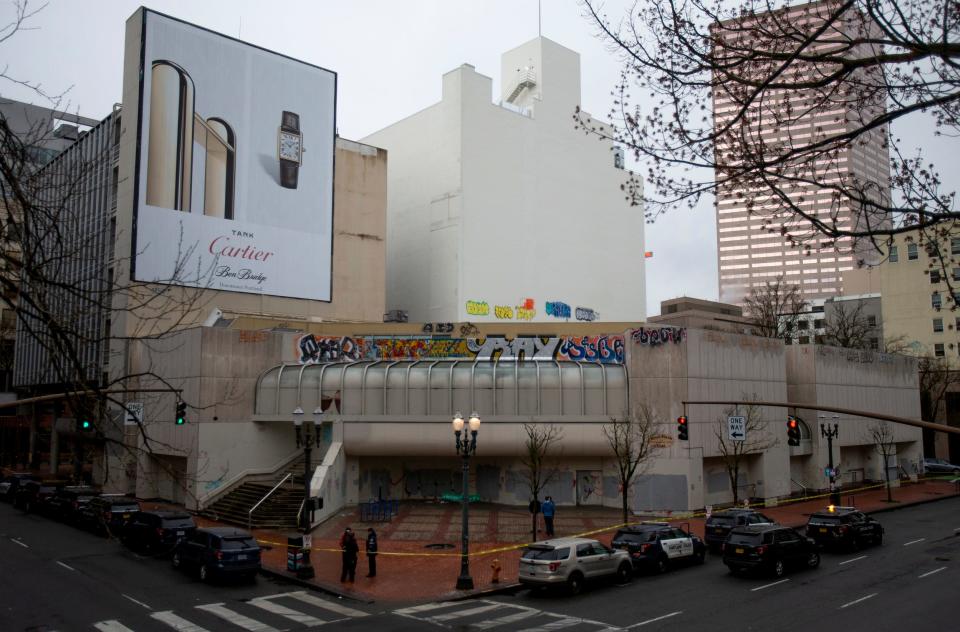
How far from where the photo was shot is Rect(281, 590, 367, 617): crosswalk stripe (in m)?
20.7

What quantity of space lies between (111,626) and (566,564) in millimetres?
12625

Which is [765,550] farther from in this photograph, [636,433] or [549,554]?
[636,433]

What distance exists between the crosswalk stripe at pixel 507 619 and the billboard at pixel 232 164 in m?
36.6

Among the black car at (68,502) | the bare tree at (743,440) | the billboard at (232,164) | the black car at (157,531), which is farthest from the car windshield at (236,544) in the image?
the billboard at (232,164)

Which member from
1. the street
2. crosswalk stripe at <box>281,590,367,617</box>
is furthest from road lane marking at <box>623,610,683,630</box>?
crosswalk stripe at <box>281,590,367,617</box>

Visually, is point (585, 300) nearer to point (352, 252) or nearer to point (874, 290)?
point (352, 252)

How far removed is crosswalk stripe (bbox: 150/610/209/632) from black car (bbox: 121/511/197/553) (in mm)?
7737

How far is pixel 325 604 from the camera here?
2173 cm

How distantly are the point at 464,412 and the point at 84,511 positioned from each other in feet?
61.7

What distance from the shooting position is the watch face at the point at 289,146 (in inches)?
2345

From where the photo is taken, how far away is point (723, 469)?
135 ft

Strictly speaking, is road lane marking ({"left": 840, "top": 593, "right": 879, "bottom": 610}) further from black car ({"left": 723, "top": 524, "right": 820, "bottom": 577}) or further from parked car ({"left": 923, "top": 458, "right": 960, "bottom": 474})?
parked car ({"left": 923, "top": 458, "right": 960, "bottom": 474})

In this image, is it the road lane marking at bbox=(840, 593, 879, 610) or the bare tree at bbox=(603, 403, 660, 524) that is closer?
the road lane marking at bbox=(840, 593, 879, 610)

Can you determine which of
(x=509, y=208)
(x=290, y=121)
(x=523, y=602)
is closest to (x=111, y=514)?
(x=523, y=602)
